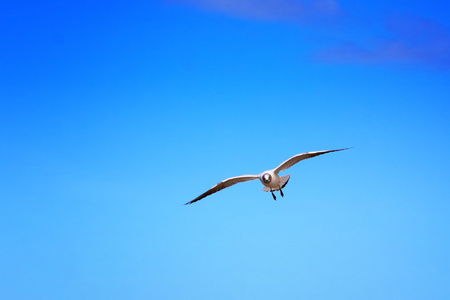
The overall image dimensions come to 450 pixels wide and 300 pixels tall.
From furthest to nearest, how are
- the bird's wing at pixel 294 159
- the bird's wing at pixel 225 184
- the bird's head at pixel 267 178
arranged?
the bird's wing at pixel 225 184 < the bird's wing at pixel 294 159 < the bird's head at pixel 267 178

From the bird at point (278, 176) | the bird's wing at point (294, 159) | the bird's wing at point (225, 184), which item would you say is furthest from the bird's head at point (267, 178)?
the bird's wing at point (225, 184)

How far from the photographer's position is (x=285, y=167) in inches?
1670

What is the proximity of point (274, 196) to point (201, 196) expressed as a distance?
565 cm

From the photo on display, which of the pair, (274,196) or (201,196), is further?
(201,196)

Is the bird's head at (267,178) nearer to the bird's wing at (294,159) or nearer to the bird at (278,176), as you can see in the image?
the bird at (278,176)

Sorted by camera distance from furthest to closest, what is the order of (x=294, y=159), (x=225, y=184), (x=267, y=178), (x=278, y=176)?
(x=225, y=184) → (x=294, y=159) → (x=278, y=176) → (x=267, y=178)

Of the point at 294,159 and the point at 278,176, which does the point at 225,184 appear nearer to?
the point at 278,176

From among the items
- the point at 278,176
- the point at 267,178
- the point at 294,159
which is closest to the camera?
the point at 267,178

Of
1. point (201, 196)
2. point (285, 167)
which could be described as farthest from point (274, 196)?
point (201, 196)

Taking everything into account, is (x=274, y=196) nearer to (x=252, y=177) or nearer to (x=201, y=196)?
(x=252, y=177)

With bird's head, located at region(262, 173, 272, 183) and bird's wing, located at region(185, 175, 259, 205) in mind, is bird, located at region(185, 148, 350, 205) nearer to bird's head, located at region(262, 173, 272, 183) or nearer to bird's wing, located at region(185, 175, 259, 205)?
bird's head, located at region(262, 173, 272, 183)

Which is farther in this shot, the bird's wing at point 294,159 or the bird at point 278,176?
the bird's wing at point 294,159

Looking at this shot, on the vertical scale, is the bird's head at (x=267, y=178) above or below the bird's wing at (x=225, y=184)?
below

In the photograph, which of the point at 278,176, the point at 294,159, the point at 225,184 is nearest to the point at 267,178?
the point at 278,176
